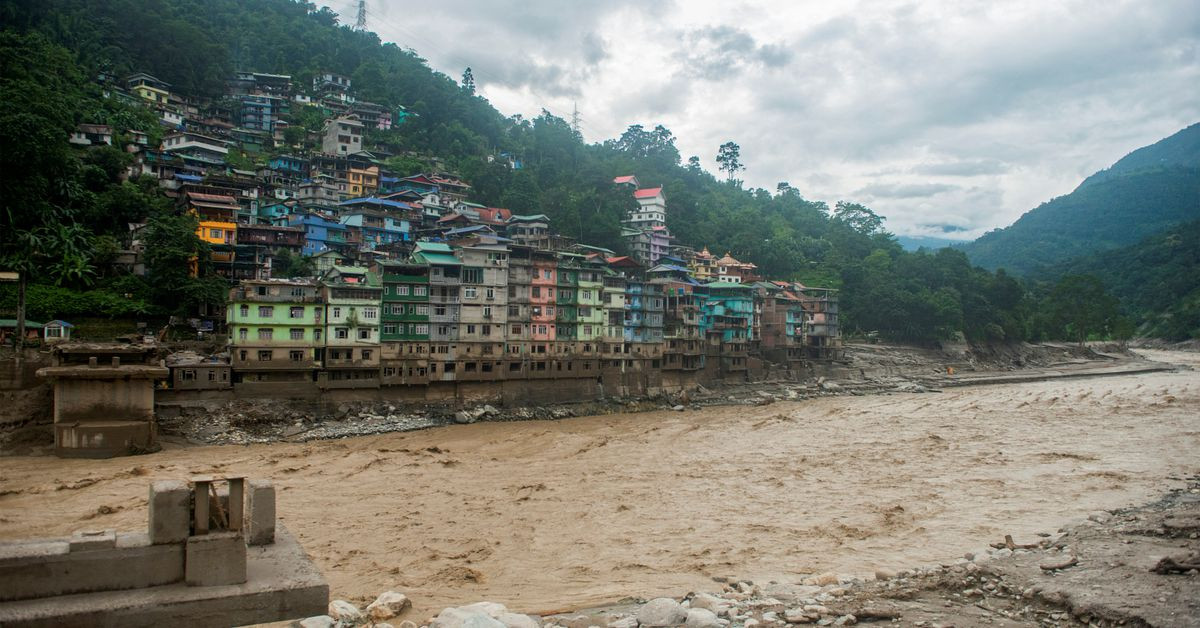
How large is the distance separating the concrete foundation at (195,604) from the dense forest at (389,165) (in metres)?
30.6

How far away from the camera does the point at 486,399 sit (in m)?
37.0

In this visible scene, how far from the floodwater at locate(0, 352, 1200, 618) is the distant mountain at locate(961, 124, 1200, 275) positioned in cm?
12739

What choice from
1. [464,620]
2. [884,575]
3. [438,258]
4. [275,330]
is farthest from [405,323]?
[884,575]

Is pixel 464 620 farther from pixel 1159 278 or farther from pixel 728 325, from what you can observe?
pixel 1159 278

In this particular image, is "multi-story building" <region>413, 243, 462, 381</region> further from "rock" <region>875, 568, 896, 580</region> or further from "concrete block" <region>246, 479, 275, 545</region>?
"concrete block" <region>246, 479, 275, 545</region>

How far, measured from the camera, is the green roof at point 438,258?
120ft

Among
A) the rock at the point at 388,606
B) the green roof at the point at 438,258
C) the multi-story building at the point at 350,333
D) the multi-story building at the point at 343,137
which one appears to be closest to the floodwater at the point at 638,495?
the rock at the point at 388,606

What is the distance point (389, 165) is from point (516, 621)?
57078mm

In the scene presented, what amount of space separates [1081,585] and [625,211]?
58.6 m

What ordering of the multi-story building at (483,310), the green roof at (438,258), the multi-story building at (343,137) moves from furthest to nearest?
the multi-story building at (343,137), the multi-story building at (483,310), the green roof at (438,258)

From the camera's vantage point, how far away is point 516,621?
31.4ft

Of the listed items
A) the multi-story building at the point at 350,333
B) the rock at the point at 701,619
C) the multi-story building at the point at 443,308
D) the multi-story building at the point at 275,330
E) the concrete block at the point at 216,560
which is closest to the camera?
the concrete block at the point at 216,560

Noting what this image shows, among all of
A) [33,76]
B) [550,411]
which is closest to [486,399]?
[550,411]

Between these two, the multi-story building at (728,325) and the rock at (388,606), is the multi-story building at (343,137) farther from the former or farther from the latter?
the rock at (388,606)
